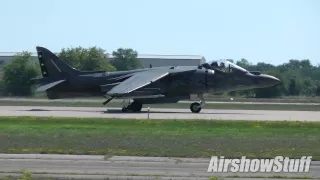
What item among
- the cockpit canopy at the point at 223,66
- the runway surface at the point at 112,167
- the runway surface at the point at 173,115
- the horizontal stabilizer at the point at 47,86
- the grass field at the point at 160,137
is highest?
the cockpit canopy at the point at 223,66

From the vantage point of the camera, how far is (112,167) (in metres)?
15.8

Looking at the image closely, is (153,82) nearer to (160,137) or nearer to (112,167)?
(160,137)

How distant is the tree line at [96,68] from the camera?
6575 cm

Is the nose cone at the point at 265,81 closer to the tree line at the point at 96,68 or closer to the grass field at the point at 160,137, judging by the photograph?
the grass field at the point at 160,137

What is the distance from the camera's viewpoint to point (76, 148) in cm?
1956

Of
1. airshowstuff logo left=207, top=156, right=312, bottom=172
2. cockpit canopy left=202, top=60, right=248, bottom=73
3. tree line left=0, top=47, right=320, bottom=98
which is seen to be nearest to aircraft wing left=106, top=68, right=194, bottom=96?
cockpit canopy left=202, top=60, right=248, bottom=73

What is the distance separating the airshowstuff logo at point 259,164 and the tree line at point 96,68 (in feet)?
152

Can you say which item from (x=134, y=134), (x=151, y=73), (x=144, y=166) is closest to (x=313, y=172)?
(x=144, y=166)

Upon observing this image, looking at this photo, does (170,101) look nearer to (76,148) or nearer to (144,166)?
(76,148)

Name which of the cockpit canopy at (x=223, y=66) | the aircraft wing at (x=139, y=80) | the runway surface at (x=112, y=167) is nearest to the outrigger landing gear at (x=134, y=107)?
the aircraft wing at (x=139, y=80)

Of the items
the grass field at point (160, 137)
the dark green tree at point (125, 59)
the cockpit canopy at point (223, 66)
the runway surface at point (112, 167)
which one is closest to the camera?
the runway surface at point (112, 167)

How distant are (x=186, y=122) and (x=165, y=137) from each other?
7.42m

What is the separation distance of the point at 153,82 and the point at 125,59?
55638 millimetres

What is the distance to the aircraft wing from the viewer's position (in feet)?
119
